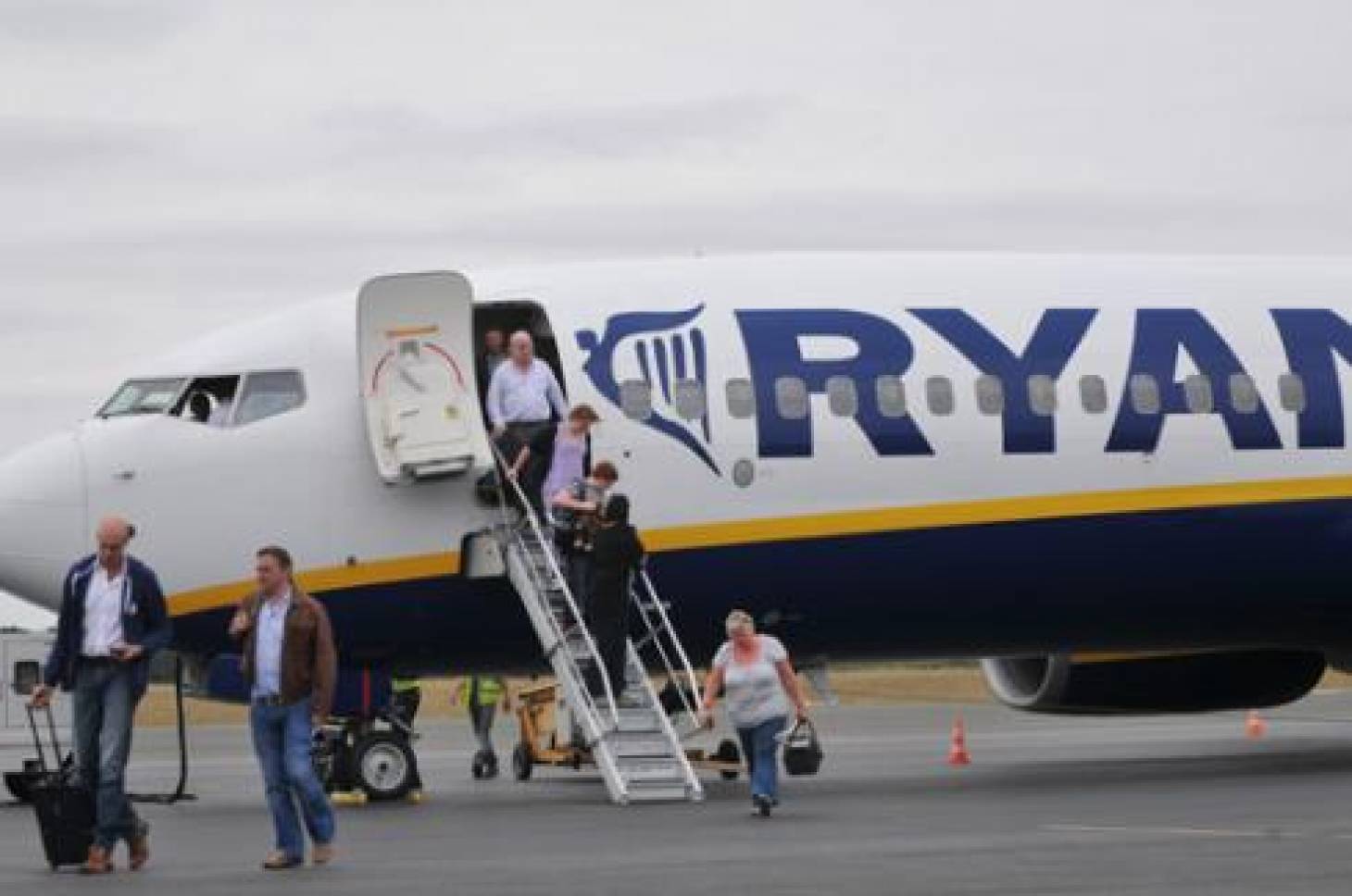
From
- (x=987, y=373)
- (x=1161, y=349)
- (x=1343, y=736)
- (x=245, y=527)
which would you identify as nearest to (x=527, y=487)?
(x=245, y=527)

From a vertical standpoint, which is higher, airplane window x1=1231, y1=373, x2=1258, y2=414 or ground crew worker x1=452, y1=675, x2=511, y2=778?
airplane window x1=1231, y1=373, x2=1258, y2=414

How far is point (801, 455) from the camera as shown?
26391 mm

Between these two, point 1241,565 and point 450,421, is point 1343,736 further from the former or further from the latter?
point 450,421

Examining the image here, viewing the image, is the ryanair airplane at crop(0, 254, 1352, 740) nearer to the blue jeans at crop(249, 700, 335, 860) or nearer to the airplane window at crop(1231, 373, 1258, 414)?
the airplane window at crop(1231, 373, 1258, 414)

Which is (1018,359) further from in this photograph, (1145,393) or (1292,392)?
(1292,392)

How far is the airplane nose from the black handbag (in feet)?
19.7

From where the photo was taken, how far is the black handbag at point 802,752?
24094 mm

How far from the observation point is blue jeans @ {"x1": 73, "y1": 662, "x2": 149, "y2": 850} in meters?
18.4

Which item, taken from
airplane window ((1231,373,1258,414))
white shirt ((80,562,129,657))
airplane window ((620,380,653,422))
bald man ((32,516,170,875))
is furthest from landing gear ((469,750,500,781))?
white shirt ((80,562,129,657))

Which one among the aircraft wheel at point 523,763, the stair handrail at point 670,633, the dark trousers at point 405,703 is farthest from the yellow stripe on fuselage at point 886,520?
the aircraft wheel at point 523,763

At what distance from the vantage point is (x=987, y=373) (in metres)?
27.1

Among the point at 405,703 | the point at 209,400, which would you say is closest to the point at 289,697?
the point at 209,400

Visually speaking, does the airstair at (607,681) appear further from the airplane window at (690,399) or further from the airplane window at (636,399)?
the airplane window at (690,399)

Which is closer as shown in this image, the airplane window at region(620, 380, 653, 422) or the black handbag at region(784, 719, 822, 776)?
→ the black handbag at region(784, 719, 822, 776)
